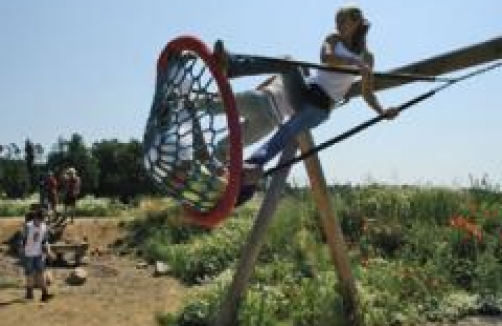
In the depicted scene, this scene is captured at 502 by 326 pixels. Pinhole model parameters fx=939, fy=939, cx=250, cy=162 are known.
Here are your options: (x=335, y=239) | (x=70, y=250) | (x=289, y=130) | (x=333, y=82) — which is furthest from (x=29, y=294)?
(x=333, y=82)

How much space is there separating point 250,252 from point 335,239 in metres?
0.87

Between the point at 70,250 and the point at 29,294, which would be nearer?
the point at 29,294

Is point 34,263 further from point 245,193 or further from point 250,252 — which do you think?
point 245,193

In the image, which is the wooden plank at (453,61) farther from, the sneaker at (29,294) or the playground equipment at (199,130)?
the sneaker at (29,294)

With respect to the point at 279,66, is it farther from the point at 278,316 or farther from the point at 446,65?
the point at 278,316

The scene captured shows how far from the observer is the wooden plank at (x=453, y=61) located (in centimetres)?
677

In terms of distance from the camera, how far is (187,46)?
19.6 feet

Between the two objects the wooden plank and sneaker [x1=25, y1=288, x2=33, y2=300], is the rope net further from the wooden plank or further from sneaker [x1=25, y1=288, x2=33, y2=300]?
sneaker [x1=25, y1=288, x2=33, y2=300]

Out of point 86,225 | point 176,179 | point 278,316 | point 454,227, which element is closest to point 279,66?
point 176,179

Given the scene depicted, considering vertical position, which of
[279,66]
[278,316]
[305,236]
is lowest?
[278,316]

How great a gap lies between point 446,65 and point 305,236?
21.0 ft

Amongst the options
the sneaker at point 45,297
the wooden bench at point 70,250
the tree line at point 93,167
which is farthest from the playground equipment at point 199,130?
the tree line at point 93,167

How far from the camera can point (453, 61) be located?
7172 mm

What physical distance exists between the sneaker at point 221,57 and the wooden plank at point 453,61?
1419 mm
